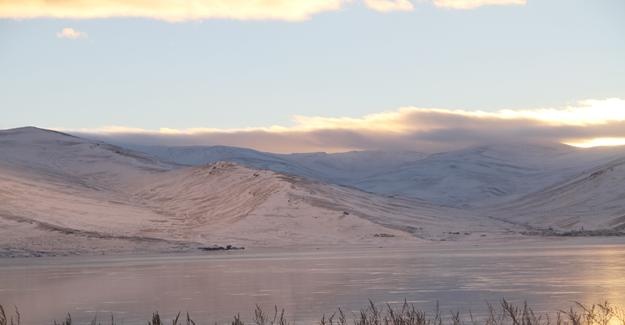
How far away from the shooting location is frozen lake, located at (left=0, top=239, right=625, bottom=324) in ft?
92.1

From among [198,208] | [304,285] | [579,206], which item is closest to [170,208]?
[198,208]

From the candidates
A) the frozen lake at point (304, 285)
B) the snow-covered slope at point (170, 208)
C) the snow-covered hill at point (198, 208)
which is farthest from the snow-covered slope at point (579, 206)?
the frozen lake at point (304, 285)

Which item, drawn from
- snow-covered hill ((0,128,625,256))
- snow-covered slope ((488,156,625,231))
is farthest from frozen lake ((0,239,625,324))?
snow-covered slope ((488,156,625,231))

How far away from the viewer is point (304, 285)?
35.2 meters

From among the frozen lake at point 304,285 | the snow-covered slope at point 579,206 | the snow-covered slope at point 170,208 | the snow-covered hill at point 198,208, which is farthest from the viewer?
the snow-covered slope at point 579,206

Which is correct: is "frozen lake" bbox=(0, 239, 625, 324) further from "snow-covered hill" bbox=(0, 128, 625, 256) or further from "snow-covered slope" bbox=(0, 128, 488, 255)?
"snow-covered hill" bbox=(0, 128, 625, 256)

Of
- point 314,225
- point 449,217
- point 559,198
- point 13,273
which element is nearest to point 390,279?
point 13,273

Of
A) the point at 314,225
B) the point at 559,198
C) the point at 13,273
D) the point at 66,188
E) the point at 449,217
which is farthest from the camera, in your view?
the point at 559,198

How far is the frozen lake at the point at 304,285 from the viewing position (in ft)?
92.1

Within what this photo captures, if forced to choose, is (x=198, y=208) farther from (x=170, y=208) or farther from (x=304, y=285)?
(x=304, y=285)

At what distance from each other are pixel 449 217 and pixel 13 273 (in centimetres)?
7218

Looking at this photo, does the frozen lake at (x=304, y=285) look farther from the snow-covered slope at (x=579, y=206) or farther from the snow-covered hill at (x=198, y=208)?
the snow-covered slope at (x=579, y=206)

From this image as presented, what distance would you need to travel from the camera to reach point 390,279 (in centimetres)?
3744

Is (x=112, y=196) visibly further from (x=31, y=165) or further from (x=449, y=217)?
(x=449, y=217)
